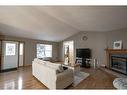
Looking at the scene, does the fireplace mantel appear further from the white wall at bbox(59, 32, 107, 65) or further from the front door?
the front door

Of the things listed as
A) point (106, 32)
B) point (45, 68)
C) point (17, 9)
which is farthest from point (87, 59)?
point (17, 9)

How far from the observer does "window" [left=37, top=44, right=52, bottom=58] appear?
938 cm

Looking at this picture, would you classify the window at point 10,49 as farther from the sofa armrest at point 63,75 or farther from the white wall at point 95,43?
the white wall at point 95,43

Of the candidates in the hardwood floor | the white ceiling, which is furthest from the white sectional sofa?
the white ceiling

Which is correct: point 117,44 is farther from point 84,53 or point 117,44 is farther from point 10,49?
point 10,49

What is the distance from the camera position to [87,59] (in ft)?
27.0

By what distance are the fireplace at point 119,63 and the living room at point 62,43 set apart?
0.58ft

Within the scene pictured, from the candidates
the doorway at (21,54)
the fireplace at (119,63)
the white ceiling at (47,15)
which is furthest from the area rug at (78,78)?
the doorway at (21,54)

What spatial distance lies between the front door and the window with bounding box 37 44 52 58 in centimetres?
246

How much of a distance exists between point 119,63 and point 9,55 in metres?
6.15

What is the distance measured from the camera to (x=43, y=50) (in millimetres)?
9719

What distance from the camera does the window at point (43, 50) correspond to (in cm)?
938

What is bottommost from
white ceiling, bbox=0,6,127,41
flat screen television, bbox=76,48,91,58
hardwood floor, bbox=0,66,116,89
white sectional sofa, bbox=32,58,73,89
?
hardwood floor, bbox=0,66,116,89

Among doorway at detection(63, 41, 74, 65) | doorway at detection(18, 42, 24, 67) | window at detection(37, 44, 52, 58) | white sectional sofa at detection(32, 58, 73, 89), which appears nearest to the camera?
white sectional sofa at detection(32, 58, 73, 89)
